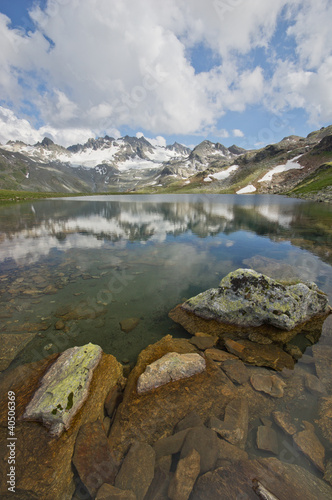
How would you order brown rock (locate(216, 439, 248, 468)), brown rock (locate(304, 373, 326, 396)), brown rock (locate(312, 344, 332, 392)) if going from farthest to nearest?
brown rock (locate(312, 344, 332, 392))
brown rock (locate(304, 373, 326, 396))
brown rock (locate(216, 439, 248, 468))

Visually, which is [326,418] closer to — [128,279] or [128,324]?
[128,324]

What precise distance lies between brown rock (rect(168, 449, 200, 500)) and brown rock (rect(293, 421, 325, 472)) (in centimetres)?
312

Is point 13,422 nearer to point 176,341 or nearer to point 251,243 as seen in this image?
point 176,341

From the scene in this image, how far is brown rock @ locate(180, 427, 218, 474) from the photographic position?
→ 5.49m

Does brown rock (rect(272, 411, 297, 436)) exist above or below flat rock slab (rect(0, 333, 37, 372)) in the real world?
above

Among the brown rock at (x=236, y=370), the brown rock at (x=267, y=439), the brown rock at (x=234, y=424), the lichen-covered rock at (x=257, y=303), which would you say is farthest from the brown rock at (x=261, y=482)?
the lichen-covered rock at (x=257, y=303)

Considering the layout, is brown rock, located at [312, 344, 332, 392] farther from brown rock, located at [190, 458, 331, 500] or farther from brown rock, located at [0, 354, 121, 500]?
brown rock, located at [0, 354, 121, 500]

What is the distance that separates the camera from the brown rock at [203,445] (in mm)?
5491

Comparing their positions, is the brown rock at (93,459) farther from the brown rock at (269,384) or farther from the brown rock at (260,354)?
the brown rock at (260,354)

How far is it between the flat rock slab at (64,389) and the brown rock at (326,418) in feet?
25.9

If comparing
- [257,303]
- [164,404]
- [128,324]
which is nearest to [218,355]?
[164,404]

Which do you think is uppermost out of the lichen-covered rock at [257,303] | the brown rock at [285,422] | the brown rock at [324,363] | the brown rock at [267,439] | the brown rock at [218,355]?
the lichen-covered rock at [257,303]

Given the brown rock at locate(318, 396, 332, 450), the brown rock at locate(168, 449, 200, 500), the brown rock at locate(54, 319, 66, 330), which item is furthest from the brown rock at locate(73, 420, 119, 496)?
the brown rock at locate(54, 319, 66, 330)

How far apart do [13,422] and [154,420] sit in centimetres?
450
